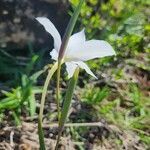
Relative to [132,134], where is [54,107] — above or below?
above

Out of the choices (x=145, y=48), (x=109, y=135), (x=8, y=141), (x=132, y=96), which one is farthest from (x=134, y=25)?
(x=8, y=141)

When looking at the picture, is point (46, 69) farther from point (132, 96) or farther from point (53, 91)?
point (132, 96)

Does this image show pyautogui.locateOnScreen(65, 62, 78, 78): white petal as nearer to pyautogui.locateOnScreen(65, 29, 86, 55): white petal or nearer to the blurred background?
pyautogui.locateOnScreen(65, 29, 86, 55): white petal

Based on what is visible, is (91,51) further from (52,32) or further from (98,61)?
(98,61)

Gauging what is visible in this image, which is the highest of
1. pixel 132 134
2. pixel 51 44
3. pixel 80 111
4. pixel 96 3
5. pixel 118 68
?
pixel 96 3

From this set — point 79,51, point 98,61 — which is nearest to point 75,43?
point 79,51

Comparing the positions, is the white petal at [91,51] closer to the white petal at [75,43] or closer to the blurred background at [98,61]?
the white petal at [75,43]
